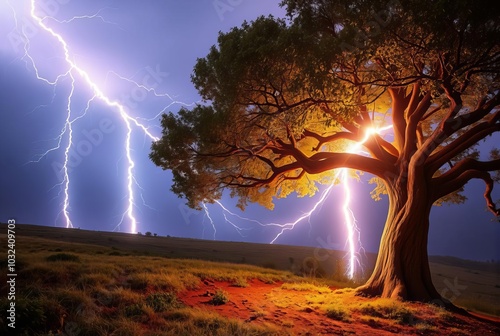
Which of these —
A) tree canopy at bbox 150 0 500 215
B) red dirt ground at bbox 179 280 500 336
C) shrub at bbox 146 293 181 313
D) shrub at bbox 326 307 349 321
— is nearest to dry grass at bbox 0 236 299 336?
shrub at bbox 146 293 181 313

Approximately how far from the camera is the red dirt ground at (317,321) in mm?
6695

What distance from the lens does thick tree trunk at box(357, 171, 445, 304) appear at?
417 inches

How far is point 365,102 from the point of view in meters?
11.2

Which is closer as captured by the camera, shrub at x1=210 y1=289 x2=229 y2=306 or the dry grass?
the dry grass

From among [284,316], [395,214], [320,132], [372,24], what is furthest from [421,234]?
[372,24]

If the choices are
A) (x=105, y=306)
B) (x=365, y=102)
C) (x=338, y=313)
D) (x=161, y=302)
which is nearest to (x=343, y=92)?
(x=365, y=102)

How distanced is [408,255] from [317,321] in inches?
214

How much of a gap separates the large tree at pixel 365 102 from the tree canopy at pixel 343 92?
39 millimetres

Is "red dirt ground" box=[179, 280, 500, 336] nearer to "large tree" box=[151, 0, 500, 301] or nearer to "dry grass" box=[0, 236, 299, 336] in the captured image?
"dry grass" box=[0, 236, 299, 336]

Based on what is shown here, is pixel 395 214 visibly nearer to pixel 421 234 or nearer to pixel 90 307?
pixel 421 234

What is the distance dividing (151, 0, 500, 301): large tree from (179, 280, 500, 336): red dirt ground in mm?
2136

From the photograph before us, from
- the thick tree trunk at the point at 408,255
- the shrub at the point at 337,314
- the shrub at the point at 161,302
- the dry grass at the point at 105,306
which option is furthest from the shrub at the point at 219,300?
the thick tree trunk at the point at 408,255

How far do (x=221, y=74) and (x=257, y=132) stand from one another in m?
2.80

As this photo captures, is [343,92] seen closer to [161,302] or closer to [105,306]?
[161,302]
